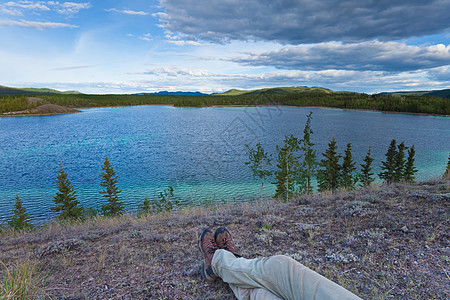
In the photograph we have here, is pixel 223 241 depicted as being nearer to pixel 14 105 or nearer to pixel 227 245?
pixel 227 245

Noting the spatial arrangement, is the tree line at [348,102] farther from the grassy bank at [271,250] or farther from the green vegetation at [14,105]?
the grassy bank at [271,250]

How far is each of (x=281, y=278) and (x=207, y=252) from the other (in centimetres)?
157

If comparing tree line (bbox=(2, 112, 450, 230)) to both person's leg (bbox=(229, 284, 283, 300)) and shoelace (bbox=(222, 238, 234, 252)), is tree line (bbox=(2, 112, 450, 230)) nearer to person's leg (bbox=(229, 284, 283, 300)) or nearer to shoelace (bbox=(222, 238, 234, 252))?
shoelace (bbox=(222, 238, 234, 252))

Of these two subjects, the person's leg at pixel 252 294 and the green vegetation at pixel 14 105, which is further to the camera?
the green vegetation at pixel 14 105

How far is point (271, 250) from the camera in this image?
15.9 ft

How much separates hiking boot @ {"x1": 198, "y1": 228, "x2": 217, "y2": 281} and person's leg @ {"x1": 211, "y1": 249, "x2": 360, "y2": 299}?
0.79ft

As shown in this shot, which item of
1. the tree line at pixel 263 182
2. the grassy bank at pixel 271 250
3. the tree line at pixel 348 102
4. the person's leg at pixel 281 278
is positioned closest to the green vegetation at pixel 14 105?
the tree line at pixel 348 102

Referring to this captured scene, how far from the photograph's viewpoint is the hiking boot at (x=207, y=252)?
383 cm

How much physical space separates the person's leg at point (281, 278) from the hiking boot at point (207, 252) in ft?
0.79

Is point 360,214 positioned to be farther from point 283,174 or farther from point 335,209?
point 283,174

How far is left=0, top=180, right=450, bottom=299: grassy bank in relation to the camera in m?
3.68

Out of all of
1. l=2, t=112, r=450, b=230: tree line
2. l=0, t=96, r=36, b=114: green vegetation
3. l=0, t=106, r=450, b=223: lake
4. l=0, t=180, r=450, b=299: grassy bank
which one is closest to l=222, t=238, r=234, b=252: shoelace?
l=0, t=180, r=450, b=299: grassy bank

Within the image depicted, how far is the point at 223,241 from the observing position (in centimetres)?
→ 438

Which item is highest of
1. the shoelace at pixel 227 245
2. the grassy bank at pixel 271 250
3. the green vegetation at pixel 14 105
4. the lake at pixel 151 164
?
the green vegetation at pixel 14 105
